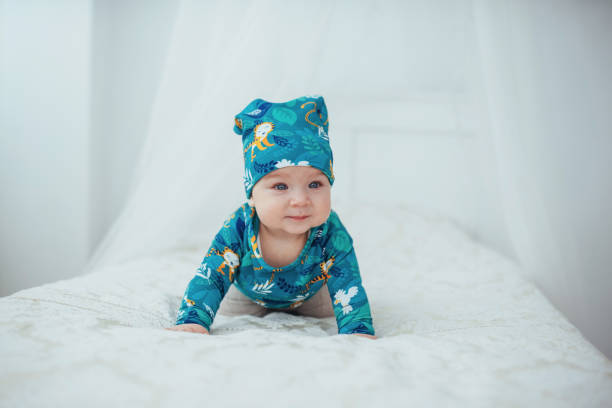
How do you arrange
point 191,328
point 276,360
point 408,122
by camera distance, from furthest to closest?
point 408,122 < point 191,328 < point 276,360

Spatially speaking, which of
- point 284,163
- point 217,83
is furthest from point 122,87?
point 284,163

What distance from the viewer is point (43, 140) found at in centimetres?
211

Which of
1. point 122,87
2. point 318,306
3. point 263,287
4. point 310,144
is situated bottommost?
point 318,306

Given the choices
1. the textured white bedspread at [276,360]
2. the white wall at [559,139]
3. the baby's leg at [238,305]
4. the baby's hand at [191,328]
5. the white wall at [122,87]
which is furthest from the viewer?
the white wall at [122,87]

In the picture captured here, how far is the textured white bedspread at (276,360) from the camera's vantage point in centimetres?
57

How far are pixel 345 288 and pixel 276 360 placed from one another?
0.42 metres

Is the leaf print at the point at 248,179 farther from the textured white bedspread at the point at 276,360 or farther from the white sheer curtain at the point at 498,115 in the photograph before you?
the white sheer curtain at the point at 498,115

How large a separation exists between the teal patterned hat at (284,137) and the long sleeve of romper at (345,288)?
0.18 metres

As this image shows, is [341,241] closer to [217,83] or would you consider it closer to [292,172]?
[292,172]

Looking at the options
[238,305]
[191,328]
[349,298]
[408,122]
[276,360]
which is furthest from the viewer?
[408,122]

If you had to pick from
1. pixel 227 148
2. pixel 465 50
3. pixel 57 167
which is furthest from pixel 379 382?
pixel 57 167

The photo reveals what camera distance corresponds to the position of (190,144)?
1.50m

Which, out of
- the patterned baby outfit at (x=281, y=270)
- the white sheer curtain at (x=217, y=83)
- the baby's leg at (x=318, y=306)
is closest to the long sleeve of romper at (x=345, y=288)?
the patterned baby outfit at (x=281, y=270)

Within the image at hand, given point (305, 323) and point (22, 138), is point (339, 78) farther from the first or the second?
point (22, 138)
